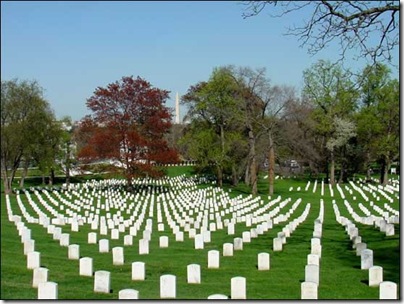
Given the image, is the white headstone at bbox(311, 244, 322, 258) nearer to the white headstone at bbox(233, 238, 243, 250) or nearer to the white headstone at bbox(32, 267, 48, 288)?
the white headstone at bbox(233, 238, 243, 250)

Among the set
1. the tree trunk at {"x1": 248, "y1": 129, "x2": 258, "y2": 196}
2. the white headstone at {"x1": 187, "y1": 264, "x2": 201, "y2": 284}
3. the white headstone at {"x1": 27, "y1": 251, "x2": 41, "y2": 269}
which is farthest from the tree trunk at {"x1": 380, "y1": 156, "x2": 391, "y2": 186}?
the white headstone at {"x1": 27, "y1": 251, "x2": 41, "y2": 269}

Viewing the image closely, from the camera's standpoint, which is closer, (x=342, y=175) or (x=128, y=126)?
(x=128, y=126)

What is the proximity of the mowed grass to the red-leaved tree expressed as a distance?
2552mm

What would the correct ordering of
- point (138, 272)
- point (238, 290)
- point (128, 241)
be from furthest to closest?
1. point (128, 241)
2. point (138, 272)
3. point (238, 290)

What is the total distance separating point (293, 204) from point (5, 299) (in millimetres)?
20838

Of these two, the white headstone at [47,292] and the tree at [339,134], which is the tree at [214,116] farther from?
the tree at [339,134]

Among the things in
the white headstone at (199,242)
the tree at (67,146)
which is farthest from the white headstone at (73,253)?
the tree at (67,146)

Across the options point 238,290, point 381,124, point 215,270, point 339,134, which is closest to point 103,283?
point 238,290

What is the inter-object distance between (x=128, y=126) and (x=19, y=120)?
11.4 feet

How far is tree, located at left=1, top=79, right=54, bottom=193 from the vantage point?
13.6 m

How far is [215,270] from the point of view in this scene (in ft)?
35.9

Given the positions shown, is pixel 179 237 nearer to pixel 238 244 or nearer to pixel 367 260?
pixel 238 244

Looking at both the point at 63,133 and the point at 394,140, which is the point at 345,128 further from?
the point at 63,133

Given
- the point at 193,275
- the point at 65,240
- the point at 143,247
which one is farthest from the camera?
the point at 65,240
